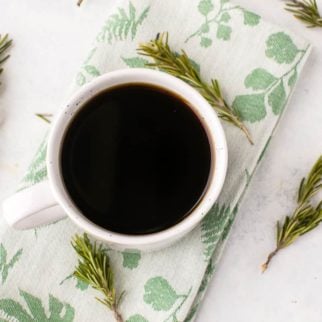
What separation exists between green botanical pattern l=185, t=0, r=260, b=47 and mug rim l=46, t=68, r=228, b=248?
6.0 inches

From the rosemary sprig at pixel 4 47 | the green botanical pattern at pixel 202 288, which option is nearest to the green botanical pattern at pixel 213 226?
the green botanical pattern at pixel 202 288

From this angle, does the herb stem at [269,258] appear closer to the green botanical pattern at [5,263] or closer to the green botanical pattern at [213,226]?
the green botanical pattern at [213,226]

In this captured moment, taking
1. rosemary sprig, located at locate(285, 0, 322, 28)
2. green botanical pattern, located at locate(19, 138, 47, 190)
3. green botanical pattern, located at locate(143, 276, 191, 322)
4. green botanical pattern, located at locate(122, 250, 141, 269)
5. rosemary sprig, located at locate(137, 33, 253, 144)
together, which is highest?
rosemary sprig, located at locate(285, 0, 322, 28)

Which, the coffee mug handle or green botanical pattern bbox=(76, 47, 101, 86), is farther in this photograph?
green botanical pattern bbox=(76, 47, 101, 86)

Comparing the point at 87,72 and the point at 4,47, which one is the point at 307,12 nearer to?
the point at 87,72

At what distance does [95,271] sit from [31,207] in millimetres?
163

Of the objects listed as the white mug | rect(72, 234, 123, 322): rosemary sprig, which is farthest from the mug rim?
rect(72, 234, 123, 322): rosemary sprig

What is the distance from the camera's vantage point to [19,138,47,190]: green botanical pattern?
90 centimetres

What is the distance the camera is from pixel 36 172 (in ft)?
2.96

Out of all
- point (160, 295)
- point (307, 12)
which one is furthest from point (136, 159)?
point (307, 12)

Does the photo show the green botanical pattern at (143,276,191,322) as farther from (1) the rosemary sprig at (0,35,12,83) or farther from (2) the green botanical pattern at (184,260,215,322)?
(1) the rosemary sprig at (0,35,12,83)

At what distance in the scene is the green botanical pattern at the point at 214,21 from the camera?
0.92m

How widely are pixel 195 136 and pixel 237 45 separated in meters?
0.17

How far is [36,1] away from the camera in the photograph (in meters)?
0.98
